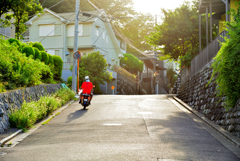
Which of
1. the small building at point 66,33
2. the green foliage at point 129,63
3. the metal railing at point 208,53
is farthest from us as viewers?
the green foliage at point 129,63

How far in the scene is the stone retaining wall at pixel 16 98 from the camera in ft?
34.7

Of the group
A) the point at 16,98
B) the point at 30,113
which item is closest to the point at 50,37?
the point at 16,98

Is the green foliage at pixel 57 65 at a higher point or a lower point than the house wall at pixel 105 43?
lower

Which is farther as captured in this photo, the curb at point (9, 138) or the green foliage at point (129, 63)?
the green foliage at point (129, 63)

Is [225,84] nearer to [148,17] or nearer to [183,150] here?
[183,150]

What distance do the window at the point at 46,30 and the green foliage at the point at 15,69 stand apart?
70.2 ft

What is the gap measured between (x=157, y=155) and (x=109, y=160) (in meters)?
1.21

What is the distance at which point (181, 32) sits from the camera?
29016 mm

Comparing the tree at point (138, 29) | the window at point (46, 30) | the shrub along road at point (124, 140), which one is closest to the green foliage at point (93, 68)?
the window at point (46, 30)

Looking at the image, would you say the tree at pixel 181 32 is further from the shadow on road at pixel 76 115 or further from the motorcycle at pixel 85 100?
the shadow on road at pixel 76 115

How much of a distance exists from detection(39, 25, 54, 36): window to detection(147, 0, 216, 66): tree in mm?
12502

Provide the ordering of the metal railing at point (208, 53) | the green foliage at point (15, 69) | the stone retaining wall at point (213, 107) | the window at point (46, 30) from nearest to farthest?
the stone retaining wall at point (213, 107) < the green foliage at point (15, 69) < the metal railing at point (208, 53) < the window at point (46, 30)

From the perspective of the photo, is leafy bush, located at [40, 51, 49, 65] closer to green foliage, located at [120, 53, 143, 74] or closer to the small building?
the small building

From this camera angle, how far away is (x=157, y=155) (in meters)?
7.04
